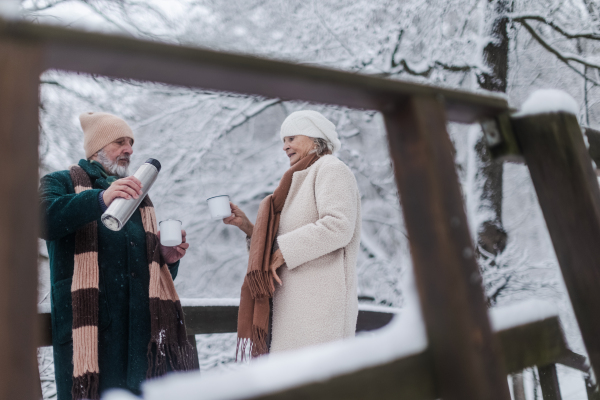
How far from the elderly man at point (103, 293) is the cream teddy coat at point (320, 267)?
435 mm

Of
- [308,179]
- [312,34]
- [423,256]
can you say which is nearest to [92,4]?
[312,34]

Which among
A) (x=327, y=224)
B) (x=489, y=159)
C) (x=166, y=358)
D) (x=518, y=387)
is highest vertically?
(x=489, y=159)

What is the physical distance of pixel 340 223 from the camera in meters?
1.76

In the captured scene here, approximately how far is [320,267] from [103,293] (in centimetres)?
79

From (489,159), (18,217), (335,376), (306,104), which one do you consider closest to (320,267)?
(335,376)

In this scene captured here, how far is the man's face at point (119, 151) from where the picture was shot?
212 cm

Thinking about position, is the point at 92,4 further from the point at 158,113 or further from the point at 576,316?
the point at 576,316

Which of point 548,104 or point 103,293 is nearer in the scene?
point 548,104

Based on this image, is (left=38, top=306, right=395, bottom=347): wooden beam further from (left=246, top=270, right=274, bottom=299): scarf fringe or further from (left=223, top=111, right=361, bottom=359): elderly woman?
(left=246, top=270, right=274, bottom=299): scarf fringe

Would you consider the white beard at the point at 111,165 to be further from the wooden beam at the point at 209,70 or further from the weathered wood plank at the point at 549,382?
the weathered wood plank at the point at 549,382

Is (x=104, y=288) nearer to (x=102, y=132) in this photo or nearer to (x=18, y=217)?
(x=102, y=132)

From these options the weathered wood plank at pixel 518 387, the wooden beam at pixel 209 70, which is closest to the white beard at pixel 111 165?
the wooden beam at pixel 209 70

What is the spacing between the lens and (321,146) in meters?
2.10

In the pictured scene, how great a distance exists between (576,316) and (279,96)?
0.87 meters
